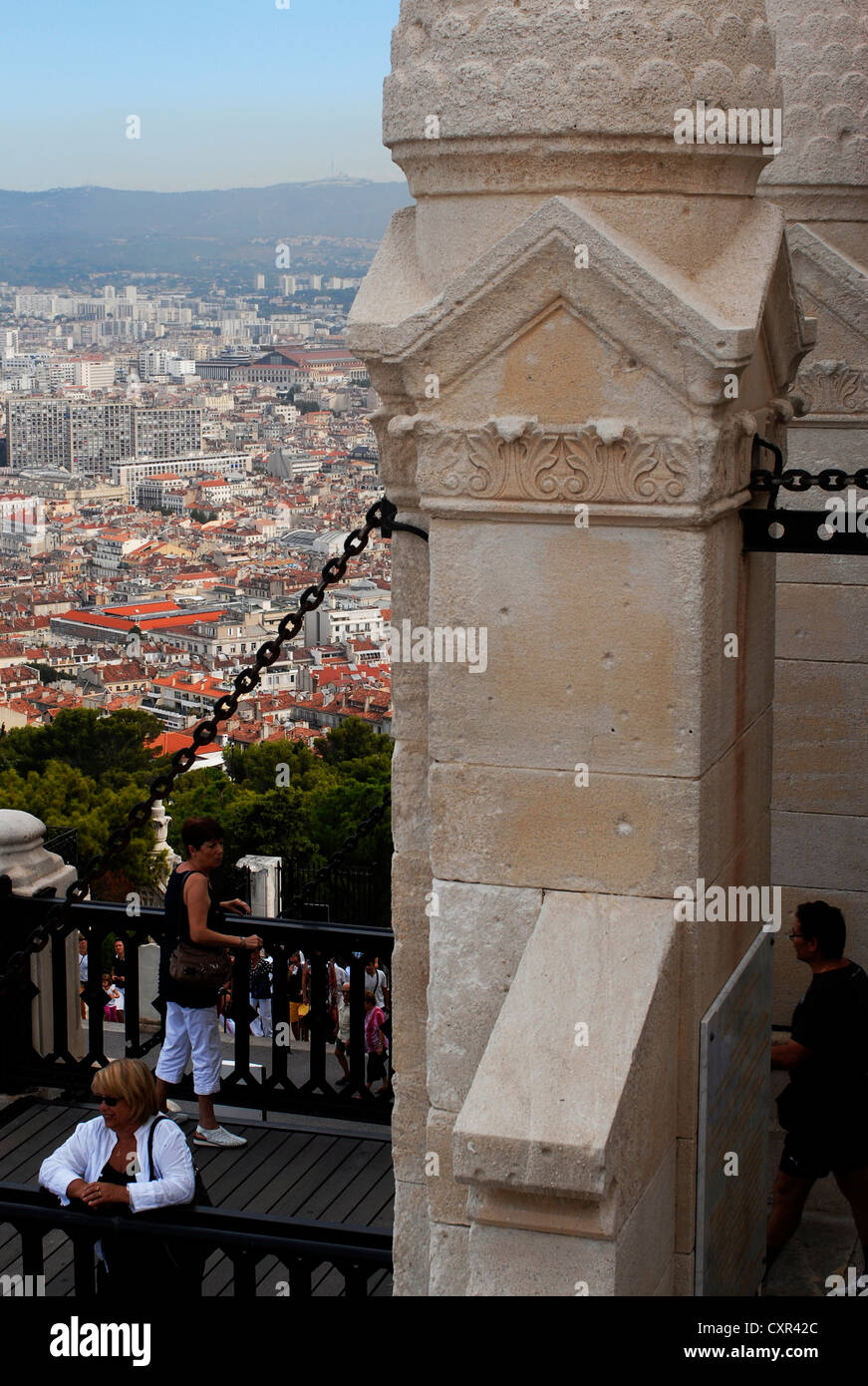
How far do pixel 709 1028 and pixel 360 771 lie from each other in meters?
54.3

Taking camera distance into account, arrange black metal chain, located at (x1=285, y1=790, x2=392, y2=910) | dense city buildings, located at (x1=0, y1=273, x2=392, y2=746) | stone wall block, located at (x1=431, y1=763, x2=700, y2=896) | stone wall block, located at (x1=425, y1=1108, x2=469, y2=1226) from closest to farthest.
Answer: stone wall block, located at (x1=431, y1=763, x2=700, y2=896)
stone wall block, located at (x1=425, y1=1108, x2=469, y2=1226)
black metal chain, located at (x1=285, y1=790, x2=392, y2=910)
dense city buildings, located at (x1=0, y1=273, x2=392, y2=746)

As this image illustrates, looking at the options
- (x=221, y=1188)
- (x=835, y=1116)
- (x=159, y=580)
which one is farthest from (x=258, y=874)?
(x=159, y=580)

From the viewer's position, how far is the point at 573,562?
10.8 feet

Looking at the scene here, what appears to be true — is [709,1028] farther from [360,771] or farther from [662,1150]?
[360,771]

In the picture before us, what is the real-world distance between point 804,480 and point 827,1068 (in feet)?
5.49

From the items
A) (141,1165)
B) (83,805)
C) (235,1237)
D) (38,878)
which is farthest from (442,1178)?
(83,805)

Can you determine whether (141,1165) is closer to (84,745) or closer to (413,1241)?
(413,1241)

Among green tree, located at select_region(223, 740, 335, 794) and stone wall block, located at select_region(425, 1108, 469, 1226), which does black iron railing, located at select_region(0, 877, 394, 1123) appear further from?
green tree, located at select_region(223, 740, 335, 794)

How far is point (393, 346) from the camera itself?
10.9 feet

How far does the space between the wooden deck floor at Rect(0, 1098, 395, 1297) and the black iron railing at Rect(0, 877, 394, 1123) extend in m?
0.12

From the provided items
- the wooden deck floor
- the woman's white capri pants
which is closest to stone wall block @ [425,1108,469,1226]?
the wooden deck floor

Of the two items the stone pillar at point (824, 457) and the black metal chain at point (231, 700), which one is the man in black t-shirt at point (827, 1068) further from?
the black metal chain at point (231, 700)

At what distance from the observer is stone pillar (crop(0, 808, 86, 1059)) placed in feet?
21.7

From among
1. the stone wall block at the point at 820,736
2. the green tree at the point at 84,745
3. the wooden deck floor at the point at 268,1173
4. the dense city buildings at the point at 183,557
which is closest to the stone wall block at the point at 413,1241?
the wooden deck floor at the point at 268,1173
